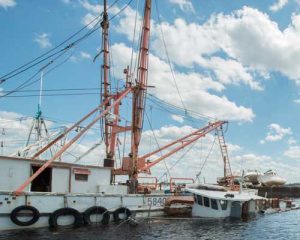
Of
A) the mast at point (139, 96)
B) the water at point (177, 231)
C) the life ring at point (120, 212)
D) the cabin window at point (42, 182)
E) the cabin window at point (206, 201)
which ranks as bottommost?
the water at point (177, 231)

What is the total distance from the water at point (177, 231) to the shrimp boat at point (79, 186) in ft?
4.38

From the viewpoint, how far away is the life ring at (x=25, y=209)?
28.3 meters

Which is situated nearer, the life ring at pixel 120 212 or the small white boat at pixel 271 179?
the life ring at pixel 120 212

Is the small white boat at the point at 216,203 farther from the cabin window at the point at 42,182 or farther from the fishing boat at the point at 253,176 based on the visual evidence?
the fishing boat at the point at 253,176

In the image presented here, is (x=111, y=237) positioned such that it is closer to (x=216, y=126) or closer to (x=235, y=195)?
(x=235, y=195)

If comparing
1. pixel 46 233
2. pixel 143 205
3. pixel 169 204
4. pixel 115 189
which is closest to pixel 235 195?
pixel 169 204

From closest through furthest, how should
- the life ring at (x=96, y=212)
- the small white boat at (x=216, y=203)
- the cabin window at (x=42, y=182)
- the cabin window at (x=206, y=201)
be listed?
the life ring at (x=96, y=212) → the cabin window at (x=42, y=182) → the small white boat at (x=216, y=203) → the cabin window at (x=206, y=201)

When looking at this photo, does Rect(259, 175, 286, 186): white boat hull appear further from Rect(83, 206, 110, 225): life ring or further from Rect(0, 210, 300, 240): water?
Rect(83, 206, 110, 225): life ring

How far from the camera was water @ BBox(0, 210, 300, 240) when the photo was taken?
27.3 m

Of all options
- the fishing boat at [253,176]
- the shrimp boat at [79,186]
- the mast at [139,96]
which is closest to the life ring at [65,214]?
the shrimp boat at [79,186]

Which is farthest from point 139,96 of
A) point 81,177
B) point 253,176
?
point 253,176

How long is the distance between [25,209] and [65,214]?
3.38m

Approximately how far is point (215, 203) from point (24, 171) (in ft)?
60.7

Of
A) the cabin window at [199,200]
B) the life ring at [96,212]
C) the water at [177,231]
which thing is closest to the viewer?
the water at [177,231]
